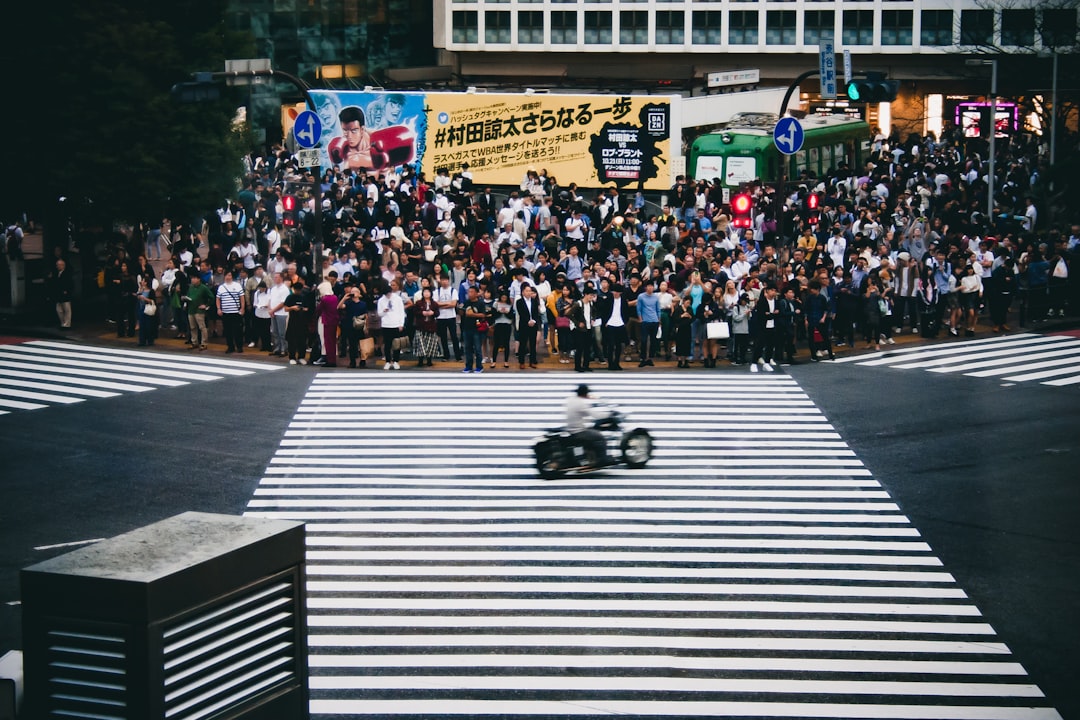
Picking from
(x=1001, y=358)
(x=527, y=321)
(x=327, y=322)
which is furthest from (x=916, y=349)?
(x=327, y=322)

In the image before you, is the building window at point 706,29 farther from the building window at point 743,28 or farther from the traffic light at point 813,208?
the traffic light at point 813,208

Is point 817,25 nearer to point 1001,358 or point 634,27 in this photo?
point 634,27

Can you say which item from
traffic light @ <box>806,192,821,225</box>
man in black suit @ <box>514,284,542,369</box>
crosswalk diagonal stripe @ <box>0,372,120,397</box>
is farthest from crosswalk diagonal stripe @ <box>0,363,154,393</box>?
traffic light @ <box>806,192,821,225</box>

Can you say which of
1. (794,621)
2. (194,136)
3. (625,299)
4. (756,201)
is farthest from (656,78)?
(794,621)

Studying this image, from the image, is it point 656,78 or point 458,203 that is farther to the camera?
point 656,78

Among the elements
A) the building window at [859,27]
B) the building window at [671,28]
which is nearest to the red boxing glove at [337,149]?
the building window at [671,28]

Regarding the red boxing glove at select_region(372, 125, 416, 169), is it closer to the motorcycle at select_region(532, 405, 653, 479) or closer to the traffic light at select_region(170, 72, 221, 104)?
the traffic light at select_region(170, 72, 221, 104)

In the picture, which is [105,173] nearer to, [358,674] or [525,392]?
[525,392]
